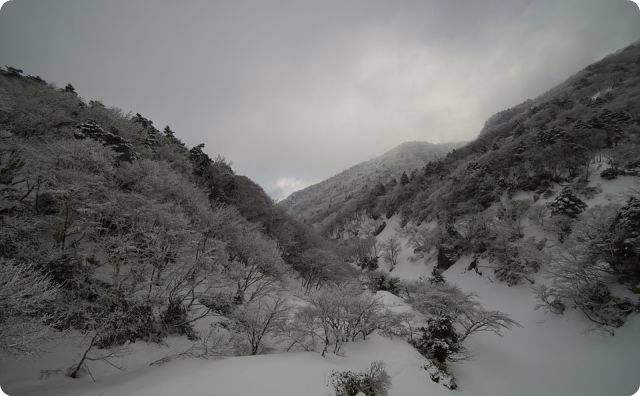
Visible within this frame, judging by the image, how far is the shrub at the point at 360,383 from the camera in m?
10.9

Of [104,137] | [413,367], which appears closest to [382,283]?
[413,367]

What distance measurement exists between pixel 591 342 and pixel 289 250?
34.7 meters

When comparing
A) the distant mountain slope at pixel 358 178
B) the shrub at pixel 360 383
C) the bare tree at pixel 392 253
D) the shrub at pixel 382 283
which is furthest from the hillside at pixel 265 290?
the distant mountain slope at pixel 358 178

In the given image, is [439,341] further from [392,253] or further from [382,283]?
[392,253]

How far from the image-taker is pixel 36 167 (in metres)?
13.0

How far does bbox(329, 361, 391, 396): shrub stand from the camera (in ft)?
35.9

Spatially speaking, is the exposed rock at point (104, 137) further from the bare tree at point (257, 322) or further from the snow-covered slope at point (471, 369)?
the snow-covered slope at point (471, 369)

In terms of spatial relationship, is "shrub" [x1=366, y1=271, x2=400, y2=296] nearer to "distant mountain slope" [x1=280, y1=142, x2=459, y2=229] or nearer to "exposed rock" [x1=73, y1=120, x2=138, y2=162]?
"exposed rock" [x1=73, y1=120, x2=138, y2=162]

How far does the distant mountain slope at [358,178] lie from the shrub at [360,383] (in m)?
90.4

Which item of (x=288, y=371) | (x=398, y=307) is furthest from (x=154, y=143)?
(x=398, y=307)

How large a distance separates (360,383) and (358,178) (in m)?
136

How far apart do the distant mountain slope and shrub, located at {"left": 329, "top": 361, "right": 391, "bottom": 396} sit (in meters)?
90.4

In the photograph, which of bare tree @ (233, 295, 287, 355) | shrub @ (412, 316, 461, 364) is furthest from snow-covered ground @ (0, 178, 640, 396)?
bare tree @ (233, 295, 287, 355)

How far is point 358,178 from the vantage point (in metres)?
144
